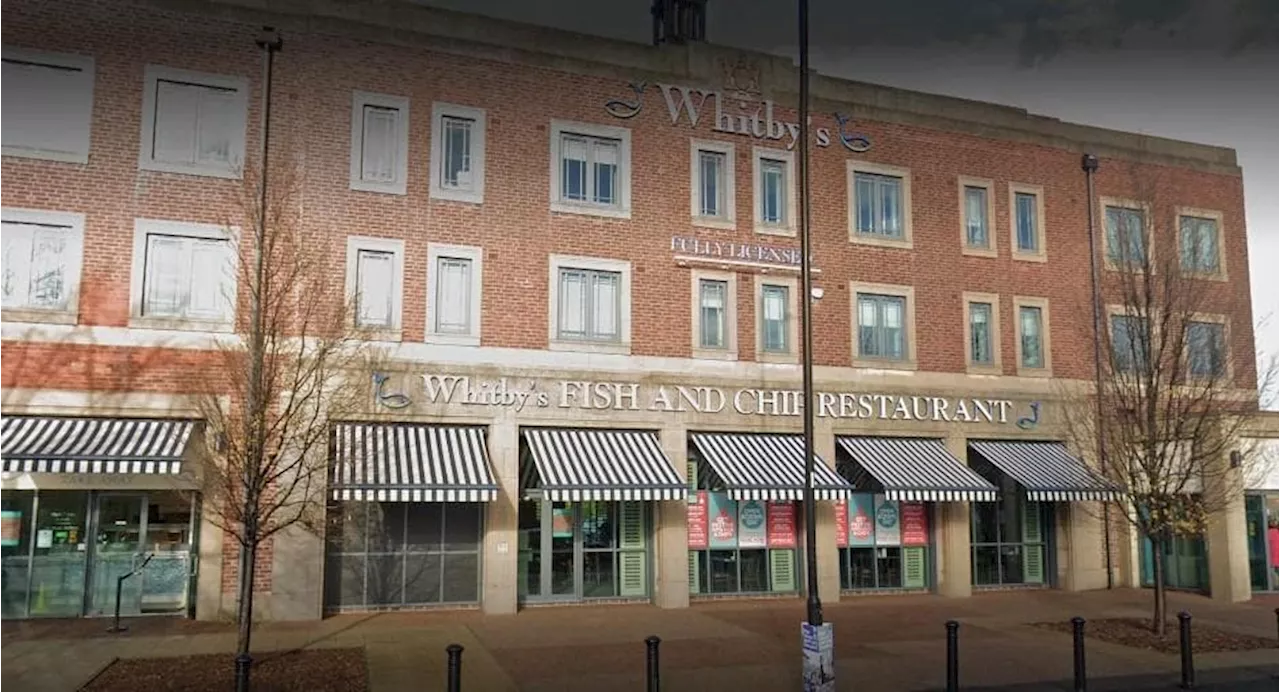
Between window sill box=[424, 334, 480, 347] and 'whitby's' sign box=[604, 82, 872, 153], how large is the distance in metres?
5.79

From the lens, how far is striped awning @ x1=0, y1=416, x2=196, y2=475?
51.7 feet

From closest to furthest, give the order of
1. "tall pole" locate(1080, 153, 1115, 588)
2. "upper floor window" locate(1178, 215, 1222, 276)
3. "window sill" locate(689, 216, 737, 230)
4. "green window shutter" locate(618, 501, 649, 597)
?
"green window shutter" locate(618, 501, 649, 597) → "window sill" locate(689, 216, 737, 230) → "tall pole" locate(1080, 153, 1115, 588) → "upper floor window" locate(1178, 215, 1222, 276)

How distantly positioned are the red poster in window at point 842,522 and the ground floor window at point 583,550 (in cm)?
450

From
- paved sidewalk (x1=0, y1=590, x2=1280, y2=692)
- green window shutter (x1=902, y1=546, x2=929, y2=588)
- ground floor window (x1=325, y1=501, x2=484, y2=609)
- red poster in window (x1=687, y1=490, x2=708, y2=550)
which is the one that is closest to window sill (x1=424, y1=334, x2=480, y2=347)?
ground floor window (x1=325, y1=501, x2=484, y2=609)

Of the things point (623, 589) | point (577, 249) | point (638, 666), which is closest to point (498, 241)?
point (577, 249)

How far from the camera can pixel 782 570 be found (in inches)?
869

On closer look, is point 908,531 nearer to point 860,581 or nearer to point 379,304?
point 860,581

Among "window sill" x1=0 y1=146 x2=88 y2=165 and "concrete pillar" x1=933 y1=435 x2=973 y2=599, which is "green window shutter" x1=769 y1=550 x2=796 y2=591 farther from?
"window sill" x1=0 y1=146 x2=88 y2=165

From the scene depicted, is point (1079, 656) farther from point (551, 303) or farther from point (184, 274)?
point (184, 274)

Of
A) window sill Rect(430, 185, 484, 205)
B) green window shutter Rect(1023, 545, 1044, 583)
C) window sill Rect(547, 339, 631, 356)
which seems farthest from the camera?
green window shutter Rect(1023, 545, 1044, 583)

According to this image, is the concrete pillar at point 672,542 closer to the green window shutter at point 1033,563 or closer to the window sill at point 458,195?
the window sill at point 458,195

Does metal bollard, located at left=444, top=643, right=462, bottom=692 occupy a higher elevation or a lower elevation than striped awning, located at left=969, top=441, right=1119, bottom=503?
lower

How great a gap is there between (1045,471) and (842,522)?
15.5 feet

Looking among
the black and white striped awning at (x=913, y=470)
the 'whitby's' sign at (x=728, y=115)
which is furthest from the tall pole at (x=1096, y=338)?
the 'whitby's' sign at (x=728, y=115)
